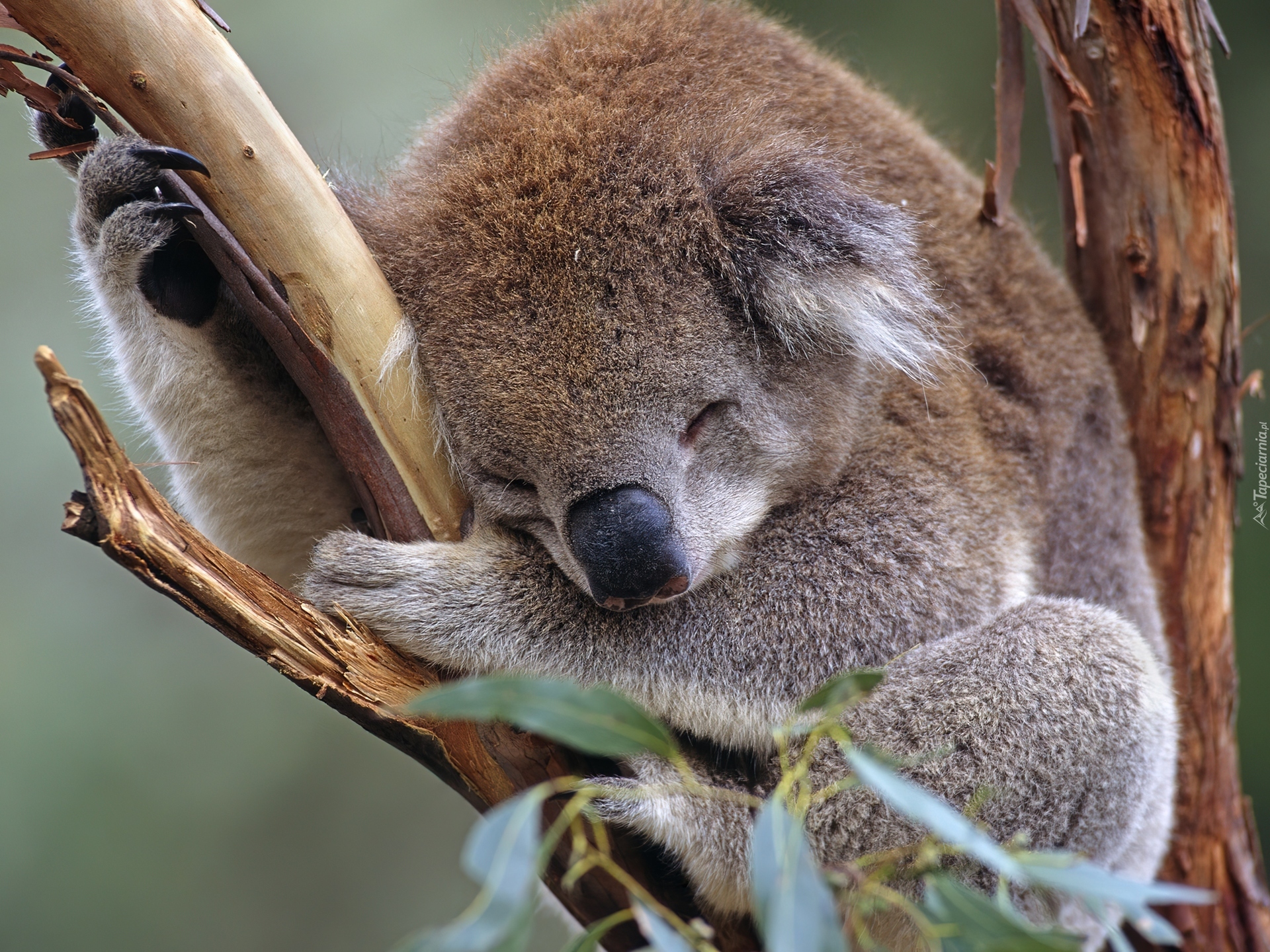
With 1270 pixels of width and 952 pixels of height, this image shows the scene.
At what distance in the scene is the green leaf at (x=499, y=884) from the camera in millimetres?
831

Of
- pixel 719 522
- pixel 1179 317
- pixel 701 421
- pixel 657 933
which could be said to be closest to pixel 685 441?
pixel 701 421

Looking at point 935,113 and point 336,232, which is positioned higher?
point 336,232

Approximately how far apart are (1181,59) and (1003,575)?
4.38 feet

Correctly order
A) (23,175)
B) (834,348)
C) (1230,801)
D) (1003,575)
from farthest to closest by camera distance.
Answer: (23,175)
(1230,801)
(1003,575)
(834,348)

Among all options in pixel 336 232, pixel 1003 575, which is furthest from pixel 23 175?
pixel 1003 575

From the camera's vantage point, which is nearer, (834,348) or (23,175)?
(834,348)

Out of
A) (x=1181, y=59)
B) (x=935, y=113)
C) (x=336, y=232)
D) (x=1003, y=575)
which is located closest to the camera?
(x=336, y=232)

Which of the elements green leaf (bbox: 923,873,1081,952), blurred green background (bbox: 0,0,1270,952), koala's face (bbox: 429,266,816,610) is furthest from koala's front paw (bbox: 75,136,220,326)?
blurred green background (bbox: 0,0,1270,952)

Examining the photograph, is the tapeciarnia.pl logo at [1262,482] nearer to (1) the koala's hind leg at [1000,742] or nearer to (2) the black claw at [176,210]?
(1) the koala's hind leg at [1000,742]

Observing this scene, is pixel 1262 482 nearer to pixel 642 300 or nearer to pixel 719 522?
pixel 719 522

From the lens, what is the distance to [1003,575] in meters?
2.24

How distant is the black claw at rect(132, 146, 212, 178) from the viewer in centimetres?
160

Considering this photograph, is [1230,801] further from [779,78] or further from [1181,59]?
[779,78]

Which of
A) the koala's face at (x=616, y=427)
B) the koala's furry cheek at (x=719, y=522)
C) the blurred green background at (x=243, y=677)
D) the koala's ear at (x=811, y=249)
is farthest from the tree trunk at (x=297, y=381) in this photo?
the blurred green background at (x=243, y=677)
